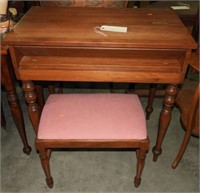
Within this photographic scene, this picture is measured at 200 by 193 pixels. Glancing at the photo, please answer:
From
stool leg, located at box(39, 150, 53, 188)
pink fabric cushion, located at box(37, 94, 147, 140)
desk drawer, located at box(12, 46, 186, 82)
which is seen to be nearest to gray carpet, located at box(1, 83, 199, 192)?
stool leg, located at box(39, 150, 53, 188)

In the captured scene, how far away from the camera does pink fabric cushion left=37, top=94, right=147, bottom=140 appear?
43.3 inches

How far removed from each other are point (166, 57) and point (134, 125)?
0.35 meters

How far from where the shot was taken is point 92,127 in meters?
1.11

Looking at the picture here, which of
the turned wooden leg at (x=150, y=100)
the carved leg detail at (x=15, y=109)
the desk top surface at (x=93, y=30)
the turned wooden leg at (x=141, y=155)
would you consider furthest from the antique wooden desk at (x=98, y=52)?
the turned wooden leg at (x=150, y=100)

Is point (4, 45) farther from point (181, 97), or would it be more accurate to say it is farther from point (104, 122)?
point (181, 97)

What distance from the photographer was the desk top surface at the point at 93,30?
1005mm

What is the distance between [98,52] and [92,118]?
0.32m

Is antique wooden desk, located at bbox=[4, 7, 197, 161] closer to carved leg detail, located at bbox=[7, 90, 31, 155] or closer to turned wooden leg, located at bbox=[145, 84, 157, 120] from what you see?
carved leg detail, located at bbox=[7, 90, 31, 155]

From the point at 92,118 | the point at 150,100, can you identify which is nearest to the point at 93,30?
the point at 92,118

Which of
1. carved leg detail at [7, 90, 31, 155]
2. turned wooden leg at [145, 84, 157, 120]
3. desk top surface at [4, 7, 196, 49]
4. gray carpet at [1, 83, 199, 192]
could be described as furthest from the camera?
turned wooden leg at [145, 84, 157, 120]

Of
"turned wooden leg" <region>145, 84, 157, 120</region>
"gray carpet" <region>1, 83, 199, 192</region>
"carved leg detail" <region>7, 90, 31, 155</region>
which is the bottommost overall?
"gray carpet" <region>1, 83, 199, 192</region>

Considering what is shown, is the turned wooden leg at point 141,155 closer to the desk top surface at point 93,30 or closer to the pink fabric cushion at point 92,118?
the pink fabric cushion at point 92,118

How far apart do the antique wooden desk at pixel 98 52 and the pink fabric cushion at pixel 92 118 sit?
6.3 inches

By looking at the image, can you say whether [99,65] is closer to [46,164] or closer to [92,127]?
[92,127]
